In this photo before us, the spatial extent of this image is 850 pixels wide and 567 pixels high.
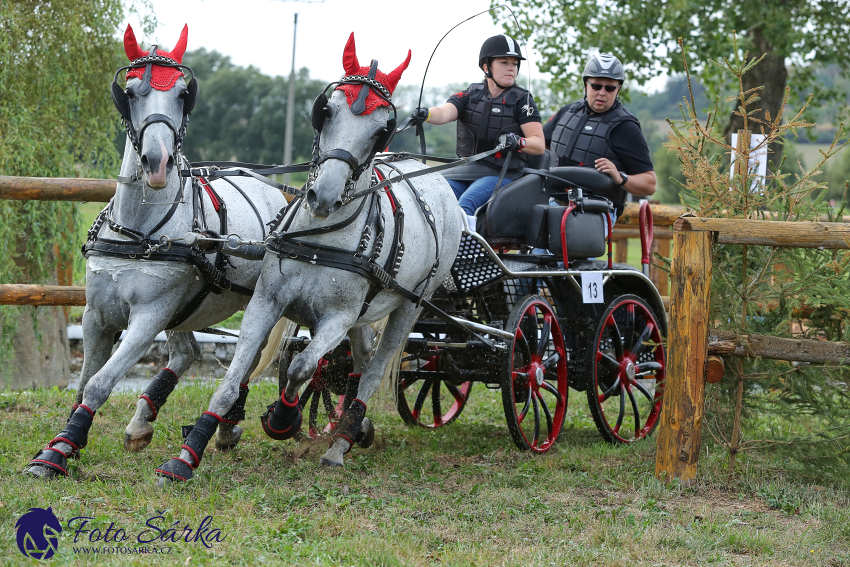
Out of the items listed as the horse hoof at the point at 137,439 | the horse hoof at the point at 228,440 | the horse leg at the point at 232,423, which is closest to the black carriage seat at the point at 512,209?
the horse leg at the point at 232,423

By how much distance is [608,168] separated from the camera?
5.59 m

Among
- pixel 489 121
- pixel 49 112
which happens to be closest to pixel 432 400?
pixel 489 121

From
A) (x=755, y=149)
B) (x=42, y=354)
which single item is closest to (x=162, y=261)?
(x=755, y=149)

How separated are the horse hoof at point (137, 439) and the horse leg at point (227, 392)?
2.24 feet

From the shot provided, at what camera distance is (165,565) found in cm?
289

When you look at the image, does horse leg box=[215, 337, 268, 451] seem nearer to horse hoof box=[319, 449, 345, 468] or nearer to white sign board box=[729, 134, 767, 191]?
horse hoof box=[319, 449, 345, 468]

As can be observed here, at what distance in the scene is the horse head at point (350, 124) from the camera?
3.83 metres

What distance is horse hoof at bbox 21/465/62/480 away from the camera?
3.82 meters

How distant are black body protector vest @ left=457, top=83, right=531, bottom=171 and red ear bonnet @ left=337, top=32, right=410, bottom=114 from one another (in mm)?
1521

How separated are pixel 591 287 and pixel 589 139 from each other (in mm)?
1097

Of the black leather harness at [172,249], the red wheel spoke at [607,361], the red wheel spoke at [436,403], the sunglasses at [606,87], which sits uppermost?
the sunglasses at [606,87]

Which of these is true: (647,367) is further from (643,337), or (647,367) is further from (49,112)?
(49,112)

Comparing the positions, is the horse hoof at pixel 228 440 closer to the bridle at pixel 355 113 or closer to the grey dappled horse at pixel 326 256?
the grey dappled horse at pixel 326 256

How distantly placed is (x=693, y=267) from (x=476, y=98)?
1934 mm
